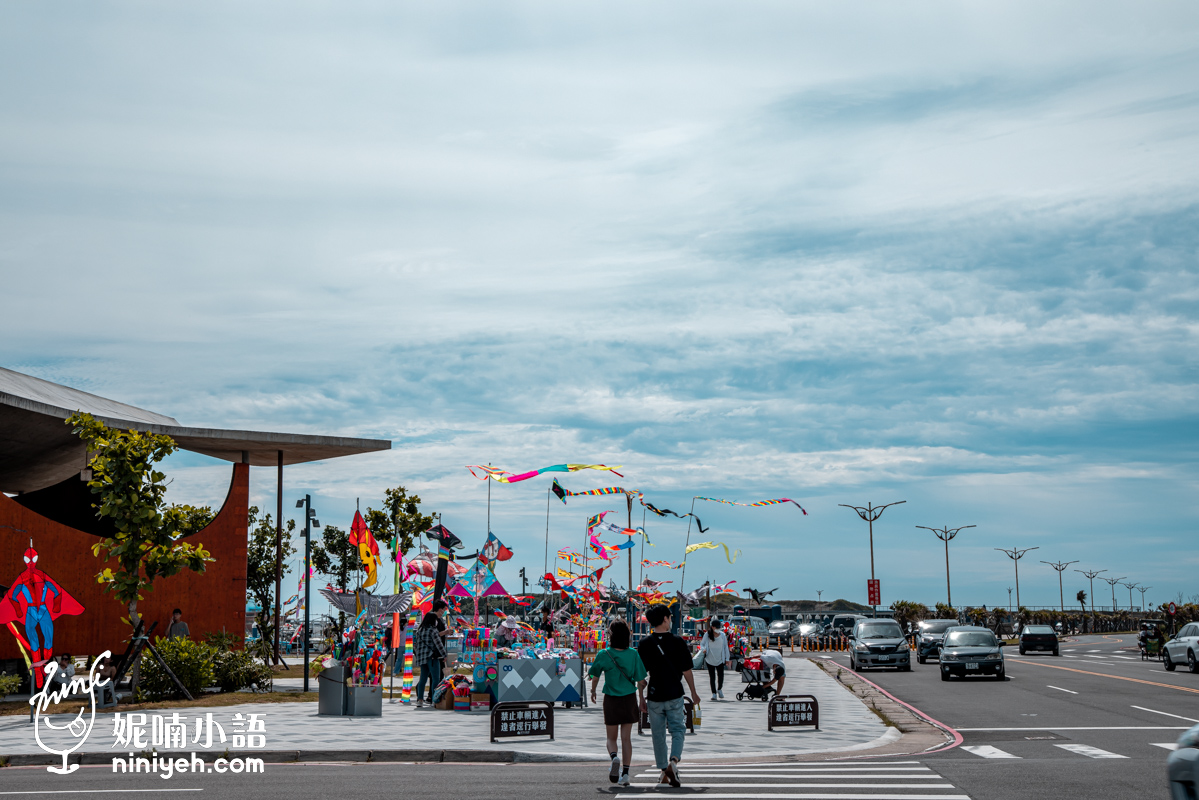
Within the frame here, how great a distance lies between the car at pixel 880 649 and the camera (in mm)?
33969

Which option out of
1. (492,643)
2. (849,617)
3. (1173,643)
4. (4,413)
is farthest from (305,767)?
(849,617)

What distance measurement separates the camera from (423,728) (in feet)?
54.8

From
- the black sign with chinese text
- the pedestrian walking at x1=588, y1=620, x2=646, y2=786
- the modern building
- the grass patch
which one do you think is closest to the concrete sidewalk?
the black sign with chinese text

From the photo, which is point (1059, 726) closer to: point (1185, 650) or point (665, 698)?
point (665, 698)

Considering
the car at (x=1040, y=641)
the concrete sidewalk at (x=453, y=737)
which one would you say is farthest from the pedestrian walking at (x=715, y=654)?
the car at (x=1040, y=641)

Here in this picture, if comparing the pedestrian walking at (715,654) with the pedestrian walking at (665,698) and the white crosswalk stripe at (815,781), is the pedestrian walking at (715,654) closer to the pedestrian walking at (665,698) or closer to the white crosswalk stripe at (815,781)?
the white crosswalk stripe at (815,781)

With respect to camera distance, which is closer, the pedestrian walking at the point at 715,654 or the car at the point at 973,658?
the pedestrian walking at the point at 715,654

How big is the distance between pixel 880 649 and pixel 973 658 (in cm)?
565

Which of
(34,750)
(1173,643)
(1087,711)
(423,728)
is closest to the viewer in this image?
(34,750)

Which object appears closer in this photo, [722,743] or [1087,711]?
[722,743]

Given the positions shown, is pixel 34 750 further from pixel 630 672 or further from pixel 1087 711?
pixel 1087 711

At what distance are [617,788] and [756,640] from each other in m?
44.6

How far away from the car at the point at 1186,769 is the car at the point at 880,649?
1115 inches

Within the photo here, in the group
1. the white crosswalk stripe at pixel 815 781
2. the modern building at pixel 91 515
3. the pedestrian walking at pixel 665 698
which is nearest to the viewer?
the white crosswalk stripe at pixel 815 781
